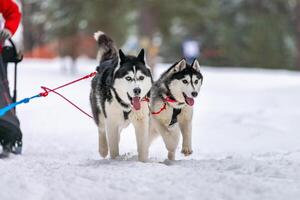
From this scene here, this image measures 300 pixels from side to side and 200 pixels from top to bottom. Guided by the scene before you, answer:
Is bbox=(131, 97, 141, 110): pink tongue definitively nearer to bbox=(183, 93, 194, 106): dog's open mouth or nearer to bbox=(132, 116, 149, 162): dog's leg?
bbox=(132, 116, 149, 162): dog's leg

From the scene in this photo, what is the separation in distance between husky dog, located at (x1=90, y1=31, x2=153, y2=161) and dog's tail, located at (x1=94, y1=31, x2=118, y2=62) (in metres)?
0.41

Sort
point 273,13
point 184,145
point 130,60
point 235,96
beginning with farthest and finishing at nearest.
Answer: point 273,13
point 235,96
point 184,145
point 130,60

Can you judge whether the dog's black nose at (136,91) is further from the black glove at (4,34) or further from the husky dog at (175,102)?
the black glove at (4,34)

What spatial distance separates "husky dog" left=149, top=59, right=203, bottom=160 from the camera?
4.93 m

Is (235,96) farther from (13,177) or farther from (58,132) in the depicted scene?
(13,177)

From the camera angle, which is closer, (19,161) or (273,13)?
(19,161)

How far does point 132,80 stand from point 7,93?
67.2 inches

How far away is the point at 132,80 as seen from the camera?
4.45 m

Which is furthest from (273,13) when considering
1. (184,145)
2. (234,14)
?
(184,145)

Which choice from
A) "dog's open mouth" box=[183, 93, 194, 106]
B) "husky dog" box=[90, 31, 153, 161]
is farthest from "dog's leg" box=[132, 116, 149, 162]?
"dog's open mouth" box=[183, 93, 194, 106]

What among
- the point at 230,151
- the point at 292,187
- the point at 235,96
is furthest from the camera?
the point at 235,96

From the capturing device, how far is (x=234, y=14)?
88.8 feet

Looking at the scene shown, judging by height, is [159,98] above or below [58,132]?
above

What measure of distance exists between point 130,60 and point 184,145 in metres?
1.11
